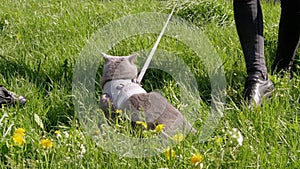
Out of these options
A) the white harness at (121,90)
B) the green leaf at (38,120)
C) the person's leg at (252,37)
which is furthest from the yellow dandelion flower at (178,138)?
the person's leg at (252,37)

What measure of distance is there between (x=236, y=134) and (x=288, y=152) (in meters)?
0.21

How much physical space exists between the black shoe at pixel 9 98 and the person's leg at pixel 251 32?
1.07 metres

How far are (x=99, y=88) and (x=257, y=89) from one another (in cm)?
74

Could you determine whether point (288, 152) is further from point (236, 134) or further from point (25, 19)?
point (25, 19)

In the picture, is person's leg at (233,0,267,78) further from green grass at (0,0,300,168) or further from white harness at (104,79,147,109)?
white harness at (104,79,147,109)

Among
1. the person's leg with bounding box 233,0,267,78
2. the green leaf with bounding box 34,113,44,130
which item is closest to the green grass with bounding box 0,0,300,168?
the green leaf with bounding box 34,113,44,130

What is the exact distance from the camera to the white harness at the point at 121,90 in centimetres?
190

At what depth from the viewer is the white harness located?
1896 millimetres

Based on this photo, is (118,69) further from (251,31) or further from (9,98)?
(251,31)

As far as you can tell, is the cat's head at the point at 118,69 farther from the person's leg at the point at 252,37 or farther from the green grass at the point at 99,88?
the person's leg at the point at 252,37

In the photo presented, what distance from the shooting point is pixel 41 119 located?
6.84 ft

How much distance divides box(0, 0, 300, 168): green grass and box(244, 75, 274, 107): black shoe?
59 millimetres

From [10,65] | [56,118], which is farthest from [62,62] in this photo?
[56,118]

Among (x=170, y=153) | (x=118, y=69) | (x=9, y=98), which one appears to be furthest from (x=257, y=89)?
(x=9, y=98)
